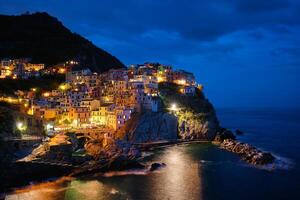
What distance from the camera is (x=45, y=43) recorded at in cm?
13838

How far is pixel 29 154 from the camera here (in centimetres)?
4778

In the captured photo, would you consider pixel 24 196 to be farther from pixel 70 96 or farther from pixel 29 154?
pixel 70 96

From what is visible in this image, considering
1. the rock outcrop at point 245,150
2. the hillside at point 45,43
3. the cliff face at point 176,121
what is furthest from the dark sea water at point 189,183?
the hillside at point 45,43

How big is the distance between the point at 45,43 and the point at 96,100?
69701mm

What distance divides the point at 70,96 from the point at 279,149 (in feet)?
157

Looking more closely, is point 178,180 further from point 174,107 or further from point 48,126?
point 174,107

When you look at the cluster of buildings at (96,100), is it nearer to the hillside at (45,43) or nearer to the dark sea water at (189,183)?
the dark sea water at (189,183)

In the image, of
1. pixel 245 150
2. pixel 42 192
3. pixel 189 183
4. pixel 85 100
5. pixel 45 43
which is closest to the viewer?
pixel 42 192

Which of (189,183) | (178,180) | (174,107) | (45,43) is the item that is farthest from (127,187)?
(45,43)

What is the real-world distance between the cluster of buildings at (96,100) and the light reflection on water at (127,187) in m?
24.8

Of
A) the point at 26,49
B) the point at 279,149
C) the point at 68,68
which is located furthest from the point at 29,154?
the point at 26,49

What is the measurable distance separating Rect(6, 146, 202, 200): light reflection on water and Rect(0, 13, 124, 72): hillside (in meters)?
80.1

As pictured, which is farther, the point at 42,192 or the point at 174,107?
the point at 174,107

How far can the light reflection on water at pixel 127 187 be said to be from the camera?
40219 millimetres
